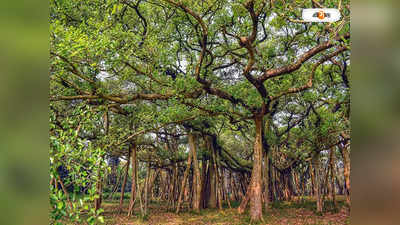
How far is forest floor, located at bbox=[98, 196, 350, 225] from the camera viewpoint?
15.0 ft

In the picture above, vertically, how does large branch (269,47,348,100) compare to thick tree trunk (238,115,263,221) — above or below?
above

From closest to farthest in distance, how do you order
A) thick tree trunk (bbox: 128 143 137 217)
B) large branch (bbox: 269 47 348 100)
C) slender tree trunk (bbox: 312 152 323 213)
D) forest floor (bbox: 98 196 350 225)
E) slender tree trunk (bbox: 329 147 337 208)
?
large branch (bbox: 269 47 348 100)
forest floor (bbox: 98 196 350 225)
thick tree trunk (bbox: 128 143 137 217)
slender tree trunk (bbox: 329 147 337 208)
slender tree trunk (bbox: 312 152 323 213)

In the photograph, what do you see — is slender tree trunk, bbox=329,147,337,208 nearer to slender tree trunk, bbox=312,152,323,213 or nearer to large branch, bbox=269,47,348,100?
slender tree trunk, bbox=312,152,323,213

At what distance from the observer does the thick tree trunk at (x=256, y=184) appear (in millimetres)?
4660

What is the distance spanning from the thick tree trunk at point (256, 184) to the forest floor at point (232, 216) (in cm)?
14

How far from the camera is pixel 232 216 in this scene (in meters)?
4.80

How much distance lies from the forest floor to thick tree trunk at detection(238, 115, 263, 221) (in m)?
0.14

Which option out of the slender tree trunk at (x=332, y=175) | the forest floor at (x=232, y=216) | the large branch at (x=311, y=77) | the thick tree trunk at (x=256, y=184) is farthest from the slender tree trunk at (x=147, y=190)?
the slender tree trunk at (x=332, y=175)

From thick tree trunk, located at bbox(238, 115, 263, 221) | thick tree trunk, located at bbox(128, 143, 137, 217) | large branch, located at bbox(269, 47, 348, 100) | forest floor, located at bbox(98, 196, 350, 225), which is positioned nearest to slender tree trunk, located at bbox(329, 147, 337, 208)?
forest floor, located at bbox(98, 196, 350, 225)

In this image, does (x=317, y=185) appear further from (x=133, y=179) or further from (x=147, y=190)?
(x=133, y=179)

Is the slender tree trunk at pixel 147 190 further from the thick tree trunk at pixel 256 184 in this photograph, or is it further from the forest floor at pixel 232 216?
the thick tree trunk at pixel 256 184
